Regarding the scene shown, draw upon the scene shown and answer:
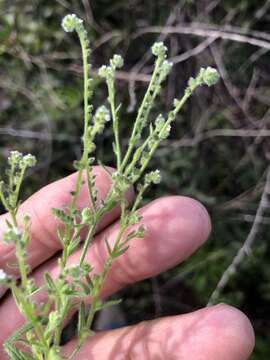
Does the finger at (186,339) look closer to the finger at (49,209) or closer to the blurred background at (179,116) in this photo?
the finger at (49,209)

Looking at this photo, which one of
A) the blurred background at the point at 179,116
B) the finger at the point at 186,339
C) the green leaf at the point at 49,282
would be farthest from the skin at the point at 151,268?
the blurred background at the point at 179,116

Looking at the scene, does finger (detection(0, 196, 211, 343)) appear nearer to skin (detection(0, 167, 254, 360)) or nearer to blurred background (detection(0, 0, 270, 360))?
skin (detection(0, 167, 254, 360))

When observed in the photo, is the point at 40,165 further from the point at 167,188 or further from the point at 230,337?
the point at 230,337

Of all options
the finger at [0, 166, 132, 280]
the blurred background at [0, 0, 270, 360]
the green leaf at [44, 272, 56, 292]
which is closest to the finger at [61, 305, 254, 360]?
the finger at [0, 166, 132, 280]

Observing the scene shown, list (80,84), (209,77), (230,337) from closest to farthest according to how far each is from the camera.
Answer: (209,77), (230,337), (80,84)

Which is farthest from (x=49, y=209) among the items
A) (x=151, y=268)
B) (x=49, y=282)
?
(x=49, y=282)

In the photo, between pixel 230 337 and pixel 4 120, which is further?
pixel 4 120

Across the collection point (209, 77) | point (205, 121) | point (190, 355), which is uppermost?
point (209, 77)

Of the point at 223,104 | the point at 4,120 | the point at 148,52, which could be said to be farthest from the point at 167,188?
the point at 4,120
